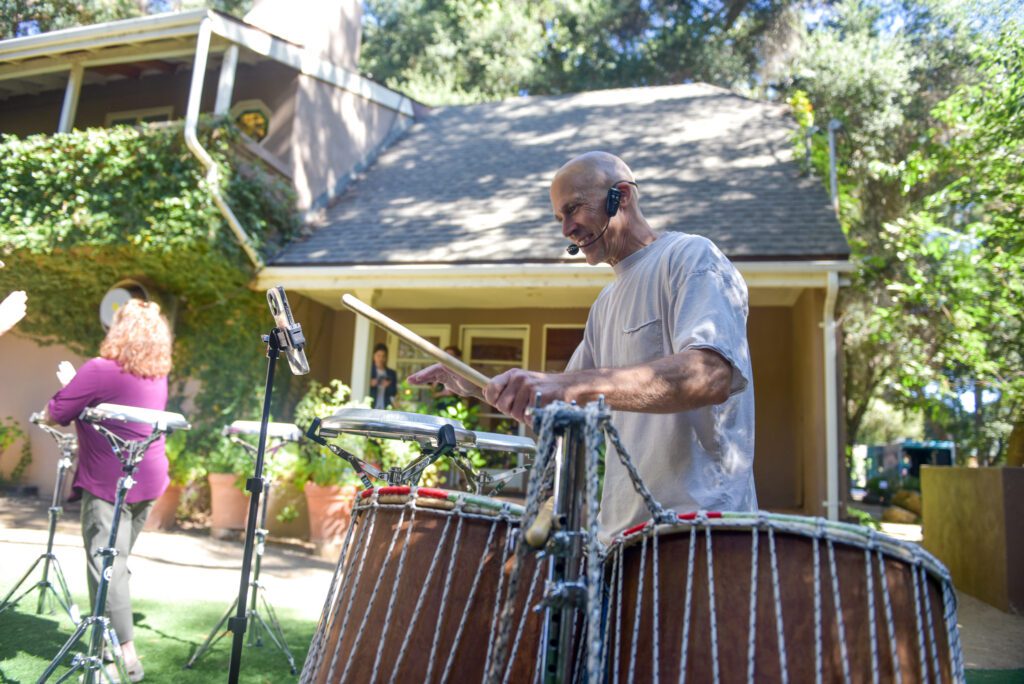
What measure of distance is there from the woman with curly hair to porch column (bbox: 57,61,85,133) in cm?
715

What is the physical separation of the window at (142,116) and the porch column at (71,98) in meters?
1.50

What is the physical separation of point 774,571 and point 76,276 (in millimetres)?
9848

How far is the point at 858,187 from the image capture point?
1480 cm

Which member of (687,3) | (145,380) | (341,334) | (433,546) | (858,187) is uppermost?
(687,3)

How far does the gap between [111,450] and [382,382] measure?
5010 millimetres

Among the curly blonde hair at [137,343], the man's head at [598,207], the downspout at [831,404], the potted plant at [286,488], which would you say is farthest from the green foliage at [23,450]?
the man's head at [598,207]

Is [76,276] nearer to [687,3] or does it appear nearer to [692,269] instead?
[692,269]

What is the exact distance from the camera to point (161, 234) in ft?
27.6

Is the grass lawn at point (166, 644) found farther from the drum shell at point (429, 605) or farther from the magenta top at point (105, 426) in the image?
the drum shell at point (429, 605)

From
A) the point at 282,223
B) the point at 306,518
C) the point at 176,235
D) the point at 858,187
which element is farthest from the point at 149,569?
the point at 858,187

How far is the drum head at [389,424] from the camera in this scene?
234 centimetres

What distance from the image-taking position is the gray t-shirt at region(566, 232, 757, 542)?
1.67 metres

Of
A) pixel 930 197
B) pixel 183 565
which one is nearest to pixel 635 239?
pixel 183 565

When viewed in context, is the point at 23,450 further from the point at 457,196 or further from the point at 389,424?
the point at 389,424
